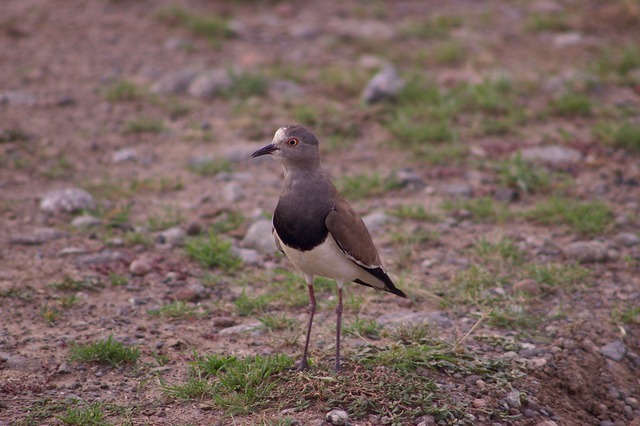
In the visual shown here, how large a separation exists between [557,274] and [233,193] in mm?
2992

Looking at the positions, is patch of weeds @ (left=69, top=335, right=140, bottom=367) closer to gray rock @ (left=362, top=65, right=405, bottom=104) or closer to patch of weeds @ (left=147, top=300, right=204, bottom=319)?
patch of weeds @ (left=147, top=300, right=204, bottom=319)

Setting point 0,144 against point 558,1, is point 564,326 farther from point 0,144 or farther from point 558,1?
point 558,1

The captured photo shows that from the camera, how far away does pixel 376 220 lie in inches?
268

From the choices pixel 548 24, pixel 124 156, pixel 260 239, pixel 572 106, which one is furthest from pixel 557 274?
pixel 548 24

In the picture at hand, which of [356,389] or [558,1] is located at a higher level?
[558,1]

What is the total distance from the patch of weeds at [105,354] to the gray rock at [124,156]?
11.2 ft

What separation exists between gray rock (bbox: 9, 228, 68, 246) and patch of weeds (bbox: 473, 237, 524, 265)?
3408 mm

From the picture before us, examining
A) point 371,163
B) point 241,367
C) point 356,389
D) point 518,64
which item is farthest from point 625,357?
point 518,64

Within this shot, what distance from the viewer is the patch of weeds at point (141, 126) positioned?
27.6 ft

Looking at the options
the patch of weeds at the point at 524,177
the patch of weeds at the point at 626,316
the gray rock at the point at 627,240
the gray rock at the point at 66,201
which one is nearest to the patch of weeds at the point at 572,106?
the patch of weeds at the point at 524,177

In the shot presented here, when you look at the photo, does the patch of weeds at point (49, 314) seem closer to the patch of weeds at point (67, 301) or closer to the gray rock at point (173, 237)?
the patch of weeds at point (67, 301)

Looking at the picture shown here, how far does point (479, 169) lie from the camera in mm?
7766

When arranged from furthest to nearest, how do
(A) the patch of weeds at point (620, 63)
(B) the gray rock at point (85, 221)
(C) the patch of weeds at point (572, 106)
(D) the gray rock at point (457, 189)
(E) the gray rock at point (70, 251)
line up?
1. (A) the patch of weeds at point (620, 63)
2. (C) the patch of weeds at point (572, 106)
3. (D) the gray rock at point (457, 189)
4. (B) the gray rock at point (85, 221)
5. (E) the gray rock at point (70, 251)

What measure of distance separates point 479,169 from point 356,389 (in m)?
3.92
